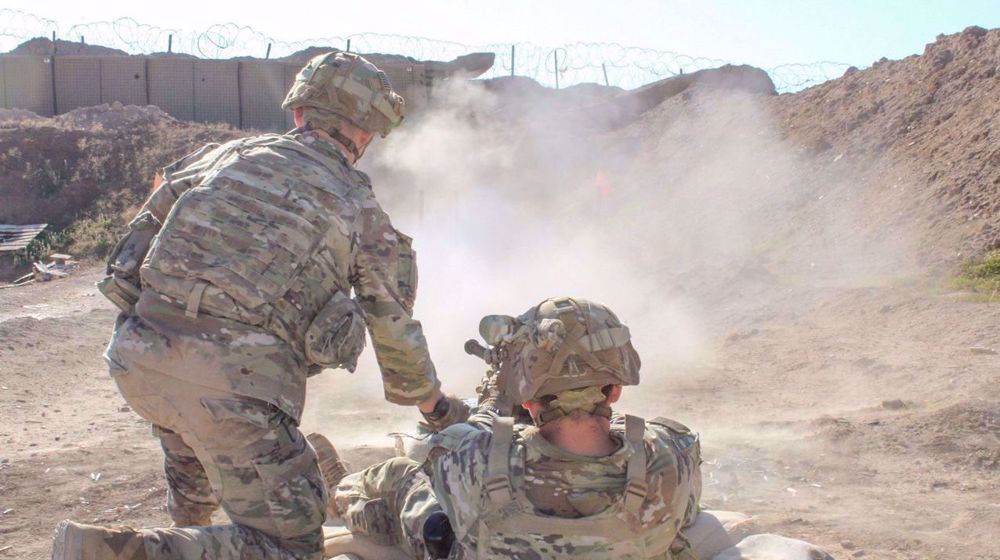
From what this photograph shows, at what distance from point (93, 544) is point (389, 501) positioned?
43.7 inches

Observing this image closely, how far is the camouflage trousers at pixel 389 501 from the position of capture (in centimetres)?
351

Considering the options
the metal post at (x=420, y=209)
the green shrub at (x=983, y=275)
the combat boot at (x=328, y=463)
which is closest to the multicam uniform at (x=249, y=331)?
the combat boot at (x=328, y=463)

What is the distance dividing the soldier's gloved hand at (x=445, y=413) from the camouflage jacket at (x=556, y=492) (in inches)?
37.5

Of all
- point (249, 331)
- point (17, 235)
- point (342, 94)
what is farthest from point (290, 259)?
point (17, 235)

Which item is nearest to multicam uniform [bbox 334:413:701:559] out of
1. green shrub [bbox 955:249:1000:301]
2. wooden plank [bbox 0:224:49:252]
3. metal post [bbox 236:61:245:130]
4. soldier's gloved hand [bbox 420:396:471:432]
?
soldier's gloved hand [bbox 420:396:471:432]

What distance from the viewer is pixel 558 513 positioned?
2.80 meters

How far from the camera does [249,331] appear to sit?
3316 mm

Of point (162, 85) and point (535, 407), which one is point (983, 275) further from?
point (162, 85)

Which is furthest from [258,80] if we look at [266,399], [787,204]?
[266,399]

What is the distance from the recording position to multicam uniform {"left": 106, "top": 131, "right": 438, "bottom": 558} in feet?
10.7

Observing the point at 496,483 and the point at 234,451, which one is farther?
the point at 234,451

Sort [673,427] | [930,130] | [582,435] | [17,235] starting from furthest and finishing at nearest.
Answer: [17,235], [930,130], [673,427], [582,435]

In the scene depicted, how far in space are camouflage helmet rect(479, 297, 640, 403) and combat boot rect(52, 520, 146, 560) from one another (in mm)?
1195

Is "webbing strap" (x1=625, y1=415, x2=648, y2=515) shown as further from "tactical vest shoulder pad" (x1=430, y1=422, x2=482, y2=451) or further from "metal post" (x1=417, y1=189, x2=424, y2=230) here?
"metal post" (x1=417, y1=189, x2=424, y2=230)
